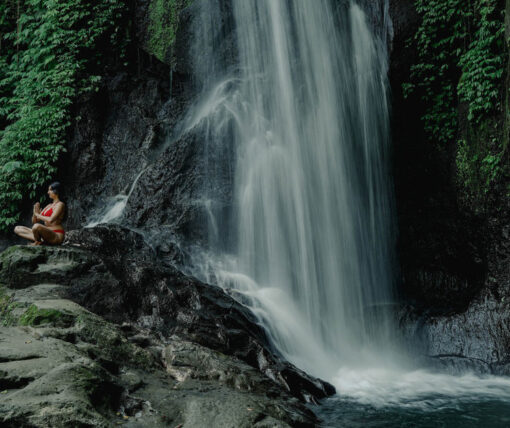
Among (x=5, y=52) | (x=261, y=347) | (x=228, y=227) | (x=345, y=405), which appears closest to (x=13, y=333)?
(x=261, y=347)

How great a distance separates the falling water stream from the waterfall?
0.03m

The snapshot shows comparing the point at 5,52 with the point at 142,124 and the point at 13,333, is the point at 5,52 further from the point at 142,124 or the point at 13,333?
the point at 13,333

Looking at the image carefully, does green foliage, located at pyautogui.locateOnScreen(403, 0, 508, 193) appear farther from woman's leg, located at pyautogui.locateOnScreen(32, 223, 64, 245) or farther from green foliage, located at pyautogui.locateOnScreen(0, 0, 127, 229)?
green foliage, located at pyautogui.locateOnScreen(0, 0, 127, 229)

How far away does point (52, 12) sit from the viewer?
548 inches

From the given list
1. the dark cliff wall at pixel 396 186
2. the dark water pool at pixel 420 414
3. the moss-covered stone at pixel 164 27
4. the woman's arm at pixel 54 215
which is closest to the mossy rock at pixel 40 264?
the woman's arm at pixel 54 215

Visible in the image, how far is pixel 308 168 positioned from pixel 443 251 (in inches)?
145

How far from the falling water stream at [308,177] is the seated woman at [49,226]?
9.37 feet

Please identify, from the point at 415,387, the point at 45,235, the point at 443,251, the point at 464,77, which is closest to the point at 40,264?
the point at 45,235

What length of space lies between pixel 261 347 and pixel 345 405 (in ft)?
4.43

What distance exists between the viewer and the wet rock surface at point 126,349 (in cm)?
353

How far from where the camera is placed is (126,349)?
484 cm

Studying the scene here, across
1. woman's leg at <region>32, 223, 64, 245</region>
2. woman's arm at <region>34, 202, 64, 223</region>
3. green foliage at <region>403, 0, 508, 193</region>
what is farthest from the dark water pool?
woman's arm at <region>34, 202, 64, 223</region>

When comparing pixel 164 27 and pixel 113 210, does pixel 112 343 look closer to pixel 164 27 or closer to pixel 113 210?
pixel 113 210

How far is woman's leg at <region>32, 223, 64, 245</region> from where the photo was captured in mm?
7030
